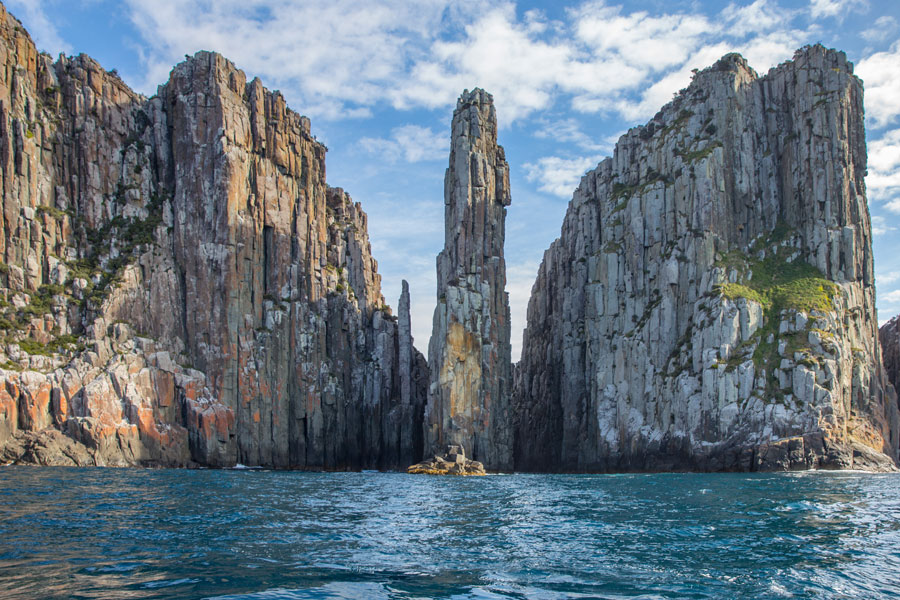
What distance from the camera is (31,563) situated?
2231 cm

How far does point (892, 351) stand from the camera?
135m

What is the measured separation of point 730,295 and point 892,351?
46328mm

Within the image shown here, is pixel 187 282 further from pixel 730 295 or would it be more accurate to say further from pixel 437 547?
pixel 437 547

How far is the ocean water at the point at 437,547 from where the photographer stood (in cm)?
2092

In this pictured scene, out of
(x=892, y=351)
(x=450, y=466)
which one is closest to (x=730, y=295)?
(x=450, y=466)

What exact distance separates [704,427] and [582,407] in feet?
100

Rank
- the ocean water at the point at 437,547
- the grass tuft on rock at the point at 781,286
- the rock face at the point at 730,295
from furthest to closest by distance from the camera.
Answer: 1. the grass tuft on rock at the point at 781,286
2. the rock face at the point at 730,295
3. the ocean water at the point at 437,547

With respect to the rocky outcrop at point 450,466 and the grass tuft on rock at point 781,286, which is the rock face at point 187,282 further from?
the grass tuft on rock at point 781,286

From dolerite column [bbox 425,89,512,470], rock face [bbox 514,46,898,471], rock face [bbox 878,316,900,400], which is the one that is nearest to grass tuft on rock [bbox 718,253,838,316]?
rock face [bbox 514,46,898,471]

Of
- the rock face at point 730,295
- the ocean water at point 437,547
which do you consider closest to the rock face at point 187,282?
the rock face at point 730,295

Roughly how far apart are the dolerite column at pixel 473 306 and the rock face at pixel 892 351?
217 ft

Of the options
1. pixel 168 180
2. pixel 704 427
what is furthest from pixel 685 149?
pixel 168 180

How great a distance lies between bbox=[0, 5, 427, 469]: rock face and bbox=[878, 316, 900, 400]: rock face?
80.1 metres

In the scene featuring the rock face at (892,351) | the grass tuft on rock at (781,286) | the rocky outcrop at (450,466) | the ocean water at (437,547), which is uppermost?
the grass tuft on rock at (781,286)
